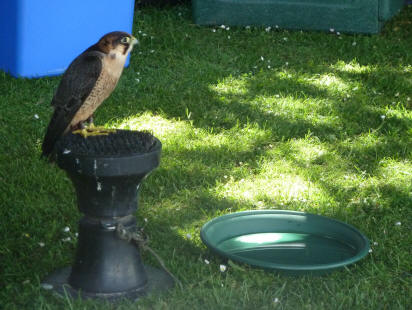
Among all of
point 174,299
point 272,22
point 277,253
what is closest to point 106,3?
point 272,22

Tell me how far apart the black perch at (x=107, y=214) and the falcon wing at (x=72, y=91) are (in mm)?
229

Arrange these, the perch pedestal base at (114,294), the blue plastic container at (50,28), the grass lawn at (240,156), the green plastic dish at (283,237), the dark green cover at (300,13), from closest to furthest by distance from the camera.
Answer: the perch pedestal base at (114,294) → the grass lawn at (240,156) → the green plastic dish at (283,237) → the blue plastic container at (50,28) → the dark green cover at (300,13)

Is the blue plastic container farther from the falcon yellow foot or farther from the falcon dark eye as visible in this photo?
the falcon dark eye

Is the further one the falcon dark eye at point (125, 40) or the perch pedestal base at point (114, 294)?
the falcon dark eye at point (125, 40)

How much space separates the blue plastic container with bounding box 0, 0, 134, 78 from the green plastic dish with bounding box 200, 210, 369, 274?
3.02 metres

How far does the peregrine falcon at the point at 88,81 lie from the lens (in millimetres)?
3217

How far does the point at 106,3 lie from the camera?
240 inches

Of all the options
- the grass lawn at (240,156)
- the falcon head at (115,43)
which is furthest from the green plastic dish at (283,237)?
the falcon head at (115,43)

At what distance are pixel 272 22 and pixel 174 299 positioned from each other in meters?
4.89

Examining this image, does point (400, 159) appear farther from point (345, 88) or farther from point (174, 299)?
point (174, 299)

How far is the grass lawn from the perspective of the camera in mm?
3199

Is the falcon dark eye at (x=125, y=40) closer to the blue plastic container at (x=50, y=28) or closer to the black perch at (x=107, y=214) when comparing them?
the black perch at (x=107, y=214)

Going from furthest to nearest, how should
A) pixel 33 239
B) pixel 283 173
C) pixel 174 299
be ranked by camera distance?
pixel 283 173, pixel 33 239, pixel 174 299

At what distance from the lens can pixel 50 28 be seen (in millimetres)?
5918
